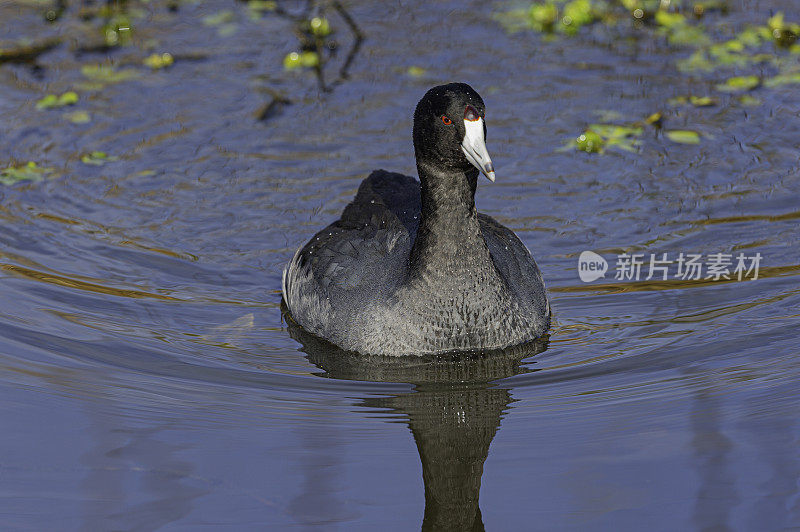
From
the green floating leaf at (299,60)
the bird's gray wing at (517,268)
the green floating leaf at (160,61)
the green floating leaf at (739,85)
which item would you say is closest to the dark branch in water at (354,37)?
the green floating leaf at (299,60)

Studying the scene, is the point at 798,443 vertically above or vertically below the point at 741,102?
below

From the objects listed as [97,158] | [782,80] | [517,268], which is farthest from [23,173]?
[782,80]

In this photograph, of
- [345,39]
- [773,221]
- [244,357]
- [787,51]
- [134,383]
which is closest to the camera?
[134,383]

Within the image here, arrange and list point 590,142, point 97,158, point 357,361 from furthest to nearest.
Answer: point 97,158 → point 590,142 → point 357,361

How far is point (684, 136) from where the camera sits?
10023 millimetres

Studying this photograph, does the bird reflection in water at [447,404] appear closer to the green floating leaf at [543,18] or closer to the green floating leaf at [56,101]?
the green floating leaf at [56,101]

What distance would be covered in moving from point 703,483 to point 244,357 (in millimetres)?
2900

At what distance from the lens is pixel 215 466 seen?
5844mm

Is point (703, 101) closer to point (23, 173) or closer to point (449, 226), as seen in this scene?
point (449, 226)

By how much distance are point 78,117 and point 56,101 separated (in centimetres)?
40

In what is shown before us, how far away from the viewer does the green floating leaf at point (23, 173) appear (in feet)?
31.7

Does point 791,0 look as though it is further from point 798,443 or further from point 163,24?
point 798,443

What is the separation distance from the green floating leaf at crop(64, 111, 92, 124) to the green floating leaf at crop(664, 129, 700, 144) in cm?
498

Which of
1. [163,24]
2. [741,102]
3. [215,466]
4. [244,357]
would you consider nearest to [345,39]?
[163,24]
